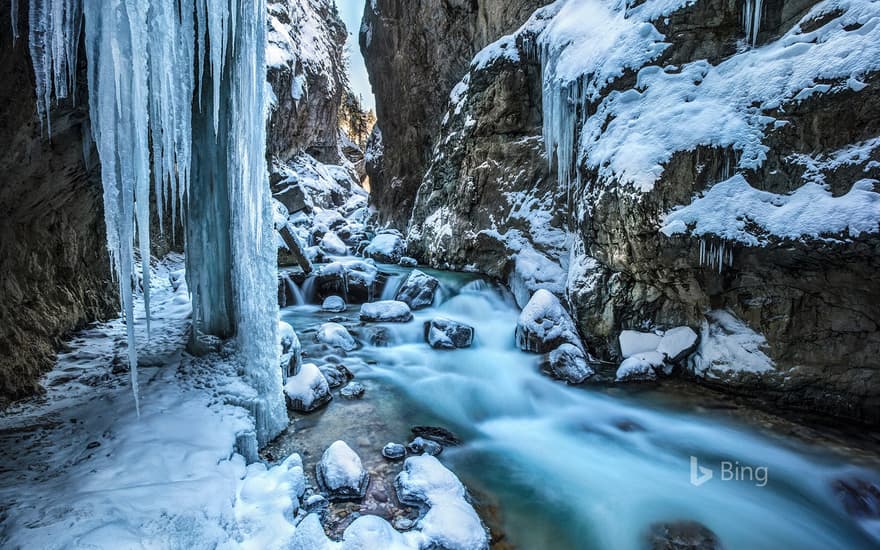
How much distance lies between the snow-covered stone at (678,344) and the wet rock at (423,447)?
3505 millimetres

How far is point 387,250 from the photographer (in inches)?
597

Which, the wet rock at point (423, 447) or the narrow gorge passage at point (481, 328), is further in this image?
the wet rock at point (423, 447)

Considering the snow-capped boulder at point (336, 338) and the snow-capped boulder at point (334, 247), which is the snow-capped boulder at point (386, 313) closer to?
the snow-capped boulder at point (336, 338)

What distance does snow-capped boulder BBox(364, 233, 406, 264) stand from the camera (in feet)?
49.1

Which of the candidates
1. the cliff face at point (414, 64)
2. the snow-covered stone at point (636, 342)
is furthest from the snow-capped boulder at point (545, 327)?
the cliff face at point (414, 64)

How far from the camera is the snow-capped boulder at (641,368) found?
518 cm

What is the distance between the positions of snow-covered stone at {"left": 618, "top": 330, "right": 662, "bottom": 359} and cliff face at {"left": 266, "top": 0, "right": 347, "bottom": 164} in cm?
1891

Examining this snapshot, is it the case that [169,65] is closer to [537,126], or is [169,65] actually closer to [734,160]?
[734,160]

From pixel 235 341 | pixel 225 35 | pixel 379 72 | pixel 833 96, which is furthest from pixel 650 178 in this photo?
pixel 379 72

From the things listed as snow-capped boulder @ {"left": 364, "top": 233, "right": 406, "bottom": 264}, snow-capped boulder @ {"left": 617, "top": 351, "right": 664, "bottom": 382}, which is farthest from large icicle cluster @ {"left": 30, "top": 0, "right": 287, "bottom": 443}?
snow-capped boulder @ {"left": 364, "top": 233, "right": 406, "bottom": 264}

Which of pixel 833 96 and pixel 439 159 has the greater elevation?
pixel 439 159

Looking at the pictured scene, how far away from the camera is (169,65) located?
2.43m

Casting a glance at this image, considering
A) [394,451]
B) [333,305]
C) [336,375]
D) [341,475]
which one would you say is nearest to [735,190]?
[394,451]

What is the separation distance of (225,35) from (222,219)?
1461 millimetres
